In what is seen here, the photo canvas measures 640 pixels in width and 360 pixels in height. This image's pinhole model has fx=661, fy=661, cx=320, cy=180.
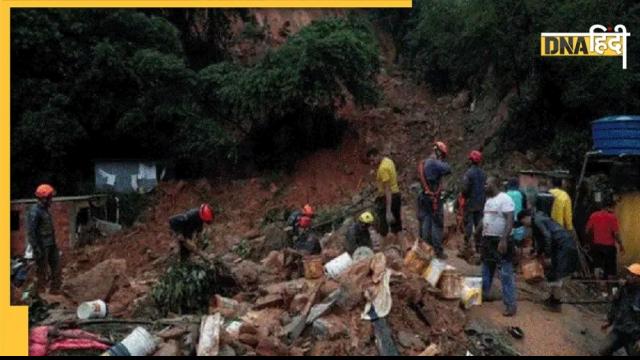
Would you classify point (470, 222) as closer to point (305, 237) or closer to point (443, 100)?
point (305, 237)

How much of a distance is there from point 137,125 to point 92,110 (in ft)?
4.77

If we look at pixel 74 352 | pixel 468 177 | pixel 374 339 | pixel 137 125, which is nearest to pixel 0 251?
pixel 74 352

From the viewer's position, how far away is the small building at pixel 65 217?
16.6 m

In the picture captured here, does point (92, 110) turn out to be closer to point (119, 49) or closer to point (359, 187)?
point (119, 49)

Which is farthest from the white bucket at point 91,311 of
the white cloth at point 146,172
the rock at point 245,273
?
the white cloth at point 146,172

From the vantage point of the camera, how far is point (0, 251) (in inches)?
342

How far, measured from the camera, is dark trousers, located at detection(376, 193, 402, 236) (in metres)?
9.60

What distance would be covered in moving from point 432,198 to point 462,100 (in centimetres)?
1623

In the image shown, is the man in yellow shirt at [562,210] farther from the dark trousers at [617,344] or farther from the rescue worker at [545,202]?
the dark trousers at [617,344]

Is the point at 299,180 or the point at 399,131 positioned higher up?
the point at 399,131

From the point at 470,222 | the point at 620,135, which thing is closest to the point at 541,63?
the point at 620,135

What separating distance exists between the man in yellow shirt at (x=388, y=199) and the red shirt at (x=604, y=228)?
2788 mm

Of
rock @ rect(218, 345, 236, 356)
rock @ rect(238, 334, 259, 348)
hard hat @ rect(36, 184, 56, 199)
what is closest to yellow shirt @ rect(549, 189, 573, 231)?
rock @ rect(238, 334, 259, 348)

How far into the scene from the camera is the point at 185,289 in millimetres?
7809
